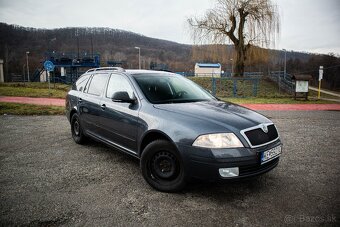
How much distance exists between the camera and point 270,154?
340 cm

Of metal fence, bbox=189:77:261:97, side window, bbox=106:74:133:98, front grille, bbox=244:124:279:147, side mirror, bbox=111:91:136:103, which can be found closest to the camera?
front grille, bbox=244:124:279:147

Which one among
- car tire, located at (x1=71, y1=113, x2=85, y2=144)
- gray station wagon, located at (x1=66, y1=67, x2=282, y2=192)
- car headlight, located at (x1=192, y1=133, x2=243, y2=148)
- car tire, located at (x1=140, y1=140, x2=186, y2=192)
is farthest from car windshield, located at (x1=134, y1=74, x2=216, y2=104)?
car tire, located at (x1=71, y1=113, x2=85, y2=144)

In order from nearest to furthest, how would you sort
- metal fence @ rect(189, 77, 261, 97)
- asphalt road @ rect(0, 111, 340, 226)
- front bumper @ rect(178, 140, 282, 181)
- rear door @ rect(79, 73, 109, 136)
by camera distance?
asphalt road @ rect(0, 111, 340, 226) → front bumper @ rect(178, 140, 282, 181) → rear door @ rect(79, 73, 109, 136) → metal fence @ rect(189, 77, 261, 97)

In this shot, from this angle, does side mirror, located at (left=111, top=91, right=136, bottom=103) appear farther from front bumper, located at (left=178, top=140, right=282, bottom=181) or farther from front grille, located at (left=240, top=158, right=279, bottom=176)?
front grille, located at (left=240, top=158, right=279, bottom=176)

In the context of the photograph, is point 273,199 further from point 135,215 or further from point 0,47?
point 0,47

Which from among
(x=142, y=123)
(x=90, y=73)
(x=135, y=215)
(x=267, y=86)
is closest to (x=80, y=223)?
(x=135, y=215)

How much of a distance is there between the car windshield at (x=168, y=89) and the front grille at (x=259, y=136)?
122cm

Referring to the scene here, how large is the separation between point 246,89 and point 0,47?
8188 centimetres

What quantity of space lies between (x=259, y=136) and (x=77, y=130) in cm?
418

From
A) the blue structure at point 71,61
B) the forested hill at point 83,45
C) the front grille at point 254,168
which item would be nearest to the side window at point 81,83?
the front grille at point 254,168

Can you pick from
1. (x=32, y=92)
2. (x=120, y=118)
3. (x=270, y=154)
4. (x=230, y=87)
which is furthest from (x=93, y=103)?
(x=230, y=87)

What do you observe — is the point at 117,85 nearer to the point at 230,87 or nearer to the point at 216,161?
the point at 216,161

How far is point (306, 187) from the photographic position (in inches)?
147

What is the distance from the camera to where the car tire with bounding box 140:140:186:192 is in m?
3.35
